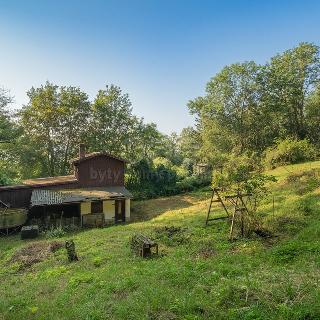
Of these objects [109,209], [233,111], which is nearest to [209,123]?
[233,111]

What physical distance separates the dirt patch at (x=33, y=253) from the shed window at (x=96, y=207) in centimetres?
1035

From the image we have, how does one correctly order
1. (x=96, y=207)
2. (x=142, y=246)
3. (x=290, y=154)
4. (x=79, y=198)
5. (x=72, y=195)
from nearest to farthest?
(x=142, y=246)
(x=79, y=198)
(x=96, y=207)
(x=72, y=195)
(x=290, y=154)

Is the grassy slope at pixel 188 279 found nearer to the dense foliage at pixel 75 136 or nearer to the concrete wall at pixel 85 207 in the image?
the concrete wall at pixel 85 207

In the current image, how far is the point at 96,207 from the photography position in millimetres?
28984

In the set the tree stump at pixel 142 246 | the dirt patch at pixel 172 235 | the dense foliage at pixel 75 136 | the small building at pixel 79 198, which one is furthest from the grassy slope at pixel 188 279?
the dense foliage at pixel 75 136

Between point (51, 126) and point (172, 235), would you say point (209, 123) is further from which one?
point (172, 235)

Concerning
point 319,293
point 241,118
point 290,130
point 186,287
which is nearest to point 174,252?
point 186,287

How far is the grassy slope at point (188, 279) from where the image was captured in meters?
8.16

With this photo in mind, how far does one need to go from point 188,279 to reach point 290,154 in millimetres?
31191

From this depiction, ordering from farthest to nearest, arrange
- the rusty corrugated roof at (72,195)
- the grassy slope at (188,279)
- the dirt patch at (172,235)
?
the rusty corrugated roof at (72,195)
the dirt patch at (172,235)
the grassy slope at (188,279)

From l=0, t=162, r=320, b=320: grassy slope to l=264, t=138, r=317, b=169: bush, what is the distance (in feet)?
66.8

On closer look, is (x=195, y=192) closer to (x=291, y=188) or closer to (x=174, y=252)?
(x=291, y=188)

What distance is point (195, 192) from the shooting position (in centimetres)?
4038

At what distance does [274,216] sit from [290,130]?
31059 mm
